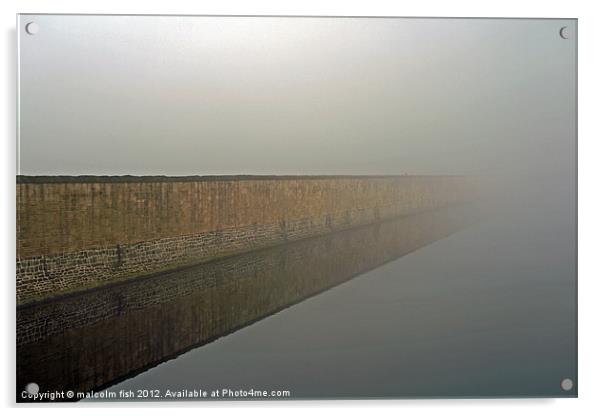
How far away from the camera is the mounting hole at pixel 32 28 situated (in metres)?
2.64

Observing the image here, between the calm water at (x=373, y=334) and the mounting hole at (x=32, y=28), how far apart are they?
1.03m

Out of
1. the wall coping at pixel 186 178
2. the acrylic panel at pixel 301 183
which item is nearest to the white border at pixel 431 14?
the acrylic panel at pixel 301 183

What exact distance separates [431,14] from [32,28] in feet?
4.94

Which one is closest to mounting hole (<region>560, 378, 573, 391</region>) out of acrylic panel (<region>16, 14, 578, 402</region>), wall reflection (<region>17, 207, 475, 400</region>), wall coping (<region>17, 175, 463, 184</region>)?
acrylic panel (<region>16, 14, 578, 402</region>)

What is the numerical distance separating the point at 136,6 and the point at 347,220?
1.17 m

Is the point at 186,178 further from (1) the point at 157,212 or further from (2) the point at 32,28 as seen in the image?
(2) the point at 32,28

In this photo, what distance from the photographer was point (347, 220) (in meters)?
2.93

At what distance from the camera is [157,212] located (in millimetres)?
2770

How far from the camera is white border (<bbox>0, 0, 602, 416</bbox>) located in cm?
262

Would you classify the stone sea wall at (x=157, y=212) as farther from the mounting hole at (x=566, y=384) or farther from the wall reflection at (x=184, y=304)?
the mounting hole at (x=566, y=384)

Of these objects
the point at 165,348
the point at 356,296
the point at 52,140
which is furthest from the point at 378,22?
the point at 165,348

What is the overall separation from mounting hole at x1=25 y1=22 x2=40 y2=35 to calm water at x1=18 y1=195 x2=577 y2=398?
1.03 metres

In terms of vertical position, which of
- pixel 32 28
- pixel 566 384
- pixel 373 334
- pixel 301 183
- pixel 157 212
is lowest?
pixel 566 384

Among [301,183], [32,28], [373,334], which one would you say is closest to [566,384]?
[373,334]
